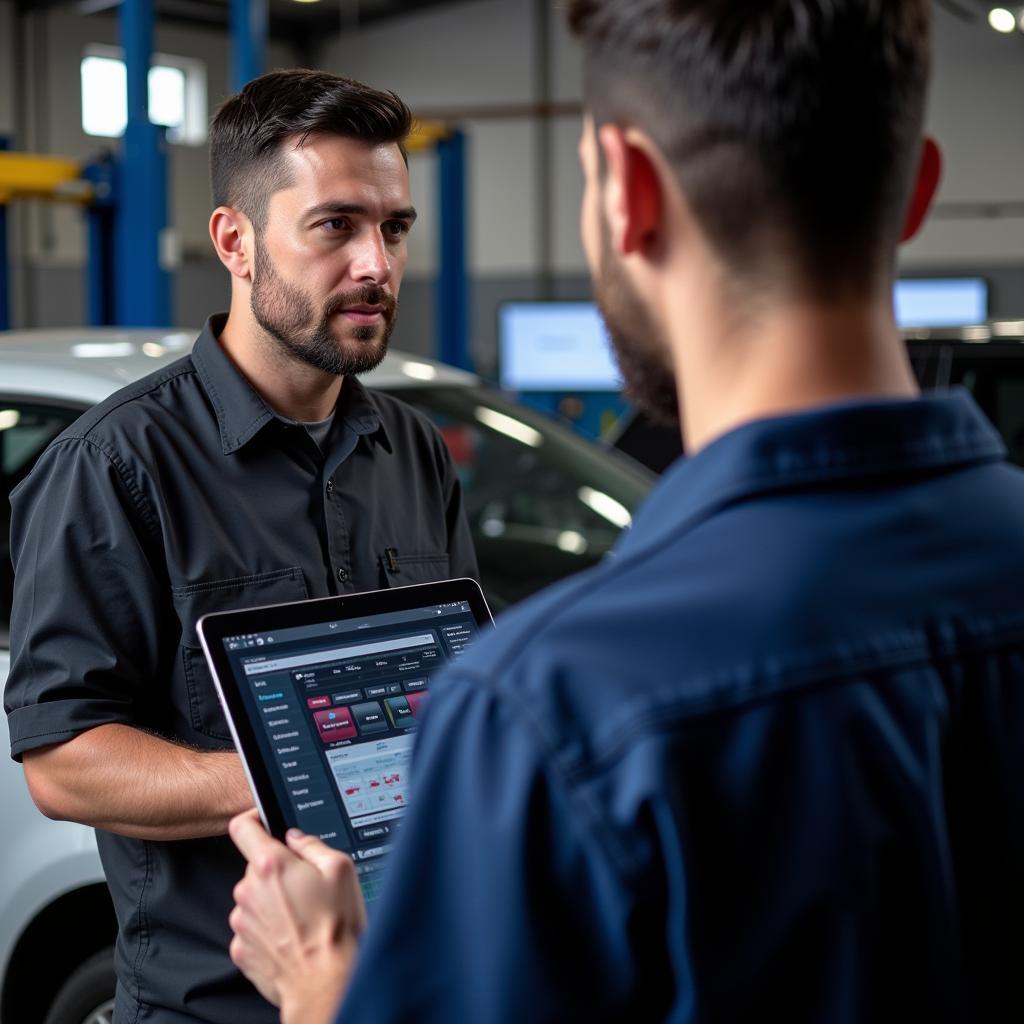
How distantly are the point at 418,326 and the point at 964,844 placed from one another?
1605cm

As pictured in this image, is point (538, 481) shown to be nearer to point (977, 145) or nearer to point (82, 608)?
point (82, 608)

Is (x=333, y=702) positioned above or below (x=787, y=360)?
below

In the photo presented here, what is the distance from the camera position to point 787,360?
2.65 feet

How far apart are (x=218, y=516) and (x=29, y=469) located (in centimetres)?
163

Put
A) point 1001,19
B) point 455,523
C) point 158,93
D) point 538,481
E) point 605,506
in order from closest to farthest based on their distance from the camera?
point 455,523
point 605,506
point 538,481
point 1001,19
point 158,93

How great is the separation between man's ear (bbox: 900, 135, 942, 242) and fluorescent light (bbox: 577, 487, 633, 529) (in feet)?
7.68

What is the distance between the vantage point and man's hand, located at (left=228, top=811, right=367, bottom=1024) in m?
0.93

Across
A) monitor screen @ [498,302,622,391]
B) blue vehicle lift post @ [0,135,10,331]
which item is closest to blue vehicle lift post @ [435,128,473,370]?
blue vehicle lift post @ [0,135,10,331]

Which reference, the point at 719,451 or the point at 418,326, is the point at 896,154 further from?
the point at 418,326

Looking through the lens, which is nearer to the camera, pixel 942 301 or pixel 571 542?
pixel 571 542

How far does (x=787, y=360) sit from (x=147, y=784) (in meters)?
0.99

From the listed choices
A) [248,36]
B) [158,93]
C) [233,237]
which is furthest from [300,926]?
[158,93]

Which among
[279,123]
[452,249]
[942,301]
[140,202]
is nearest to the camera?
[279,123]

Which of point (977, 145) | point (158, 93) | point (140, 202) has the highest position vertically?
point (158, 93)
